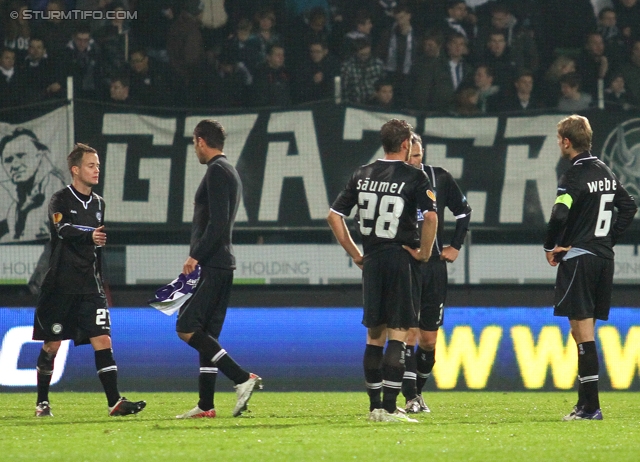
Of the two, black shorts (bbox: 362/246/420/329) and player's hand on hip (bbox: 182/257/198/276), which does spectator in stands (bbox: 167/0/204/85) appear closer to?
player's hand on hip (bbox: 182/257/198/276)

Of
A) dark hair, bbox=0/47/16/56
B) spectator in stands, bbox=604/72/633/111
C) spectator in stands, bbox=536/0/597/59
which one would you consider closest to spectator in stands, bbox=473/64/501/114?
spectator in stands, bbox=536/0/597/59

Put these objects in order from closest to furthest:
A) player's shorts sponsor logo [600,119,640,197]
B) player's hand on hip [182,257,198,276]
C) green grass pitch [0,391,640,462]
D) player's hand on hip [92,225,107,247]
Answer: green grass pitch [0,391,640,462]
player's hand on hip [182,257,198,276]
player's hand on hip [92,225,107,247]
player's shorts sponsor logo [600,119,640,197]

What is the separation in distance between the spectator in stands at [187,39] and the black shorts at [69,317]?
5794mm

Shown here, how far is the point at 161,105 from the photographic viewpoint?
12945 millimetres

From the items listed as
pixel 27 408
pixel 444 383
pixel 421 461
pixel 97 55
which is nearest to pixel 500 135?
pixel 444 383

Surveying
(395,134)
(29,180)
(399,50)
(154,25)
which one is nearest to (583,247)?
(395,134)

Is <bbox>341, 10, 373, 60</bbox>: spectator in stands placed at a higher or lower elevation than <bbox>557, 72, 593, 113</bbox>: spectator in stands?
higher

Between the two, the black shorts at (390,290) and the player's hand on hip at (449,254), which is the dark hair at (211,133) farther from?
the player's hand on hip at (449,254)

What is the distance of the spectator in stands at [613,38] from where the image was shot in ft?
43.0

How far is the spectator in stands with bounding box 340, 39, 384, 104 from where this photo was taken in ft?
43.0

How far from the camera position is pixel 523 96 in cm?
1321

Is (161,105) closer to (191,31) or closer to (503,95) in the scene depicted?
(191,31)

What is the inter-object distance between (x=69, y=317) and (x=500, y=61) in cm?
710

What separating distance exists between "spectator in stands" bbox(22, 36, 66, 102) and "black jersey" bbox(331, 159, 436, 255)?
6.85 meters
